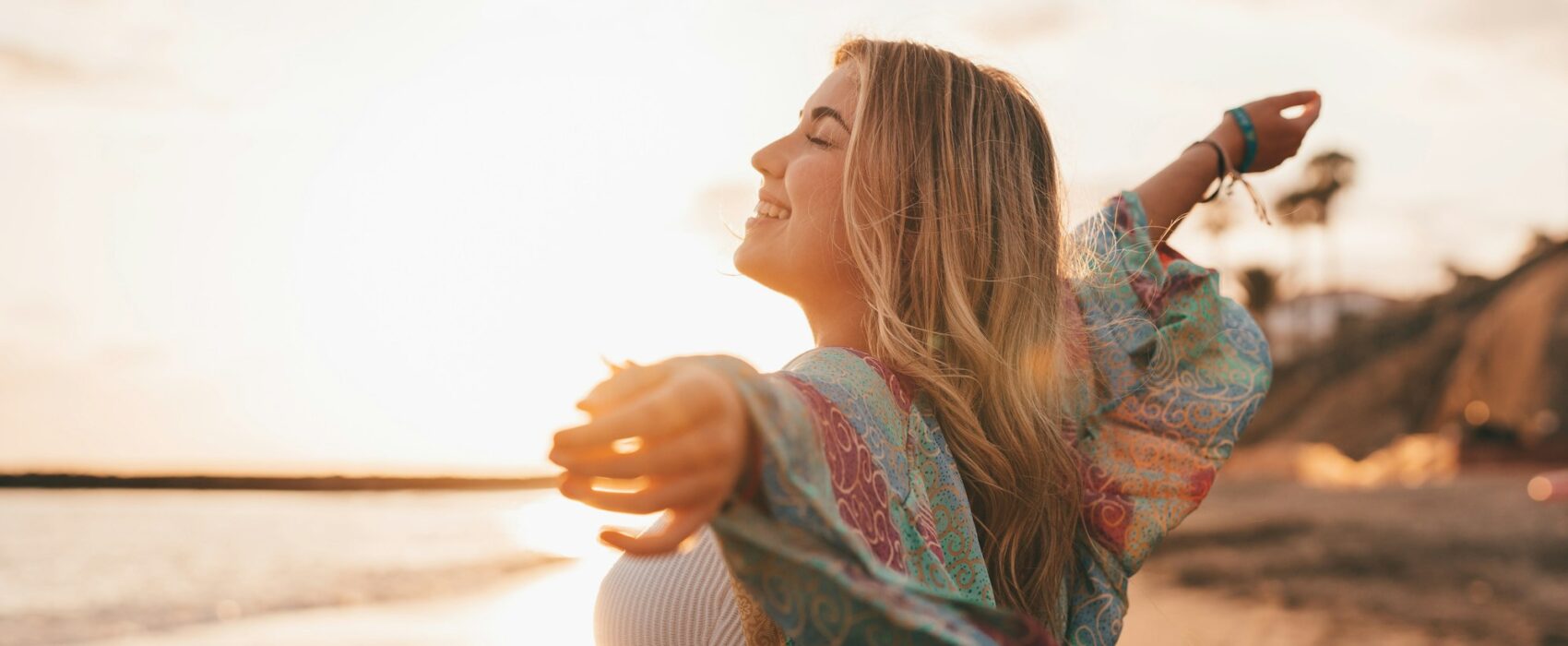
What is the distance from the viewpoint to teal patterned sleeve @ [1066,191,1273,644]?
200 cm

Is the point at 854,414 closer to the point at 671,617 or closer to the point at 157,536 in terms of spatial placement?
the point at 671,617

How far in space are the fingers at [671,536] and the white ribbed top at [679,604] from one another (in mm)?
776

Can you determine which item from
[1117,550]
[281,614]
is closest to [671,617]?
[1117,550]

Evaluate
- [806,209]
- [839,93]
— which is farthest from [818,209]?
[839,93]

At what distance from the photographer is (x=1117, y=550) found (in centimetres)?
200

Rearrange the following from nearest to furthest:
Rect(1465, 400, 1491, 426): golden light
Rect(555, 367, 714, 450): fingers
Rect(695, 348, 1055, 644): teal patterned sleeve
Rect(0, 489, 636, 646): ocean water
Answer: Rect(555, 367, 714, 450): fingers, Rect(695, 348, 1055, 644): teal patterned sleeve, Rect(0, 489, 636, 646): ocean water, Rect(1465, 400, 1491, 426): golden light

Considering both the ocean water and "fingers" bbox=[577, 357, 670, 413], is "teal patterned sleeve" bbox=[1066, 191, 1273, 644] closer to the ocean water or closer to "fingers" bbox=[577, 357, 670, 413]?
"fingers" bbox=[577, 357, 670, 413]

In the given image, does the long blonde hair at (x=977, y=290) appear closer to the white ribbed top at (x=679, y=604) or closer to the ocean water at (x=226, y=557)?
the white ribbed top at (x=679, y=604)

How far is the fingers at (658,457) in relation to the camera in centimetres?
97

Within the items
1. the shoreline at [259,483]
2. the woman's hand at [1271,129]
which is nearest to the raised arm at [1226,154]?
the woman's hand at [1271,129]

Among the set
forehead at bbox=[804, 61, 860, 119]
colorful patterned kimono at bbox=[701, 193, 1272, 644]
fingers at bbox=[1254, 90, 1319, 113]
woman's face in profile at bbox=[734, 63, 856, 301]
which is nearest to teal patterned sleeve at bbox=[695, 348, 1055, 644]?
colorful patterned kimono at bbox=[701, 193, 1272, 644]

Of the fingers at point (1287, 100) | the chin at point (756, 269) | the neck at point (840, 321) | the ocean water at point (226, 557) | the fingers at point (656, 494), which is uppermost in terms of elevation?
the fingers at point (1287, 100)

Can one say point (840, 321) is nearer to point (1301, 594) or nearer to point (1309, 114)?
point (1309, 114)

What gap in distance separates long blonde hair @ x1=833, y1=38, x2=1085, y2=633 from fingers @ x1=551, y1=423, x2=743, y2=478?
679 millimetres
